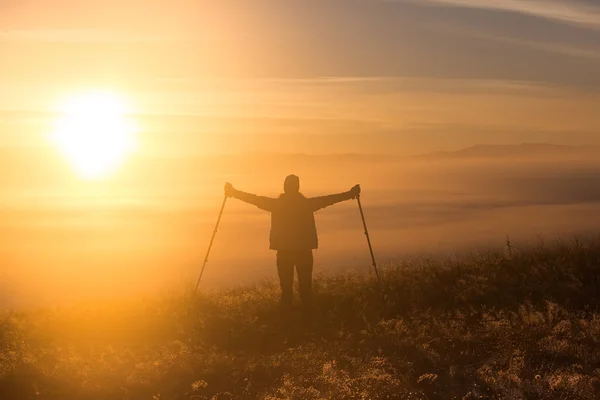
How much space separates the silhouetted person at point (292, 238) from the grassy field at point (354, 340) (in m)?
0.64

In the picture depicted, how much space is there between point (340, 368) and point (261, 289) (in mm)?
6628

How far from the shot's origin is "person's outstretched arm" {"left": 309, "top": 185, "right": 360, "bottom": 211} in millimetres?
16484

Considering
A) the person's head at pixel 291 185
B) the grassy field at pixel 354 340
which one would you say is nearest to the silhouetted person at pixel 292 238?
the person's head at pixel 291 185

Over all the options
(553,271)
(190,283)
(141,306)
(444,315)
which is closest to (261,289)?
(190,283)

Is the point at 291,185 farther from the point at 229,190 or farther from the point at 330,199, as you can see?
the point at 229,190

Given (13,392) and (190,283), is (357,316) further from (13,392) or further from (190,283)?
(13,392)

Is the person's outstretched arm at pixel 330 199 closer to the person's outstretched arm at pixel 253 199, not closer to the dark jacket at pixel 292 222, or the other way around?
the dark jacket at pixel 292 222

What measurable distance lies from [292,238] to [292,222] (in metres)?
0.33

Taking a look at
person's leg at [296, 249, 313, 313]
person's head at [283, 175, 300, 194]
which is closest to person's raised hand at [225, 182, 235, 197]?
person's head at [283, 175, 300, 194]

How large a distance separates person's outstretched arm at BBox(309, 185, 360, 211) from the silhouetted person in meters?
0.03

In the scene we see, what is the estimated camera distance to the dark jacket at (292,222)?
16.2 metres

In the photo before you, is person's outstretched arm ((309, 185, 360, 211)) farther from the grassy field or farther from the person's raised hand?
the person's raised hand

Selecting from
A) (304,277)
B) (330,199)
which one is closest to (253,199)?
(330,199)

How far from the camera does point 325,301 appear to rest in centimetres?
1656
